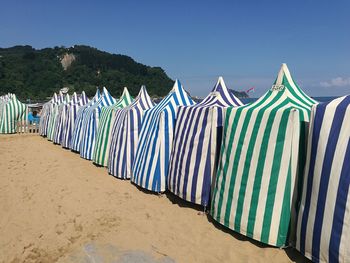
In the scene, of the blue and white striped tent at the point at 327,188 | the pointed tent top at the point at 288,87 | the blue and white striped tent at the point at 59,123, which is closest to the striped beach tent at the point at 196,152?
the pointed tent top at the point at 288,87

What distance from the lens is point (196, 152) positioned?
5.11 metres

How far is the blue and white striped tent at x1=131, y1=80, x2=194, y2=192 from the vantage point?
18.9 ft

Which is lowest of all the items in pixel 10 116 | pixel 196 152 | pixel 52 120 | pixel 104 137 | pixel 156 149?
pixel 10 116

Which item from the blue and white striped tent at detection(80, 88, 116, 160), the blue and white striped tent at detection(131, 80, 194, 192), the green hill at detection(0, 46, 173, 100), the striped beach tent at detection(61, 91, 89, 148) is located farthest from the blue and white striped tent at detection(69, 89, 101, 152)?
the green hill at detection(0, 46, 173, 100)

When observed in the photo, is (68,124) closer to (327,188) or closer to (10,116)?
(10,116)

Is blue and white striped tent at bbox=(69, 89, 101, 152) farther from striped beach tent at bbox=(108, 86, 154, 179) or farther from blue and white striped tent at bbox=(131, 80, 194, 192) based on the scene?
blue and white striped tent at bbox=(131, 80, 194, 192)

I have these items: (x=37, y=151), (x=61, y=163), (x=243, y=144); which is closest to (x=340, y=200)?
(x=243, y=144)

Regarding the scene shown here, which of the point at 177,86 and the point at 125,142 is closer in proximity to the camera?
the point at 177,86

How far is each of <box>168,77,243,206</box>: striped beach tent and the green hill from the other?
5105cm

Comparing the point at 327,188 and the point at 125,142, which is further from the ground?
the point at 327,188

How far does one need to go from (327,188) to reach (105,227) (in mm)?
2771

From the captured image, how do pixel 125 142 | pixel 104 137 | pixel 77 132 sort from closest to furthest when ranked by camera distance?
1. pixel 125 142
2. pixel 104 137
3. pixel 77 132

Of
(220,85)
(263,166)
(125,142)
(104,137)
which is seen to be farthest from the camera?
(104,137)

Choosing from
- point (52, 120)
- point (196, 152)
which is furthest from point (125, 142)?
point (52, 120)
